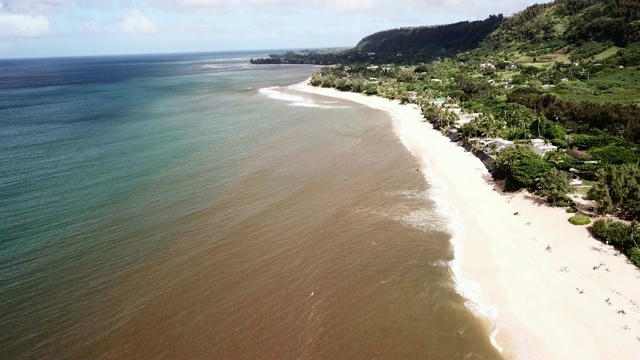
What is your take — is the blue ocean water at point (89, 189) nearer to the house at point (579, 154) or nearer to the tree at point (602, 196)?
the tree at point (602, 196)

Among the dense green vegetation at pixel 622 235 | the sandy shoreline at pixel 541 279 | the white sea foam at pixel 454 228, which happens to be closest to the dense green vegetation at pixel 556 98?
the dense green vegetation at pixel 622 235

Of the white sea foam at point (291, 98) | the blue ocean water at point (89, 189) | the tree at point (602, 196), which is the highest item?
the tree at point (602, 196)

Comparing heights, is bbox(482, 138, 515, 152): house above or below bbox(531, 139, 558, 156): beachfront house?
below

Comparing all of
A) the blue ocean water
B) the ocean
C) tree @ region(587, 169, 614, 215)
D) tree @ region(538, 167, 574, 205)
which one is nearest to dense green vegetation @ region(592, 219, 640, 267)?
tree @ region(587, 169, 614, 215)

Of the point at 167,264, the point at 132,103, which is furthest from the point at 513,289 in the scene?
the point at 132,103

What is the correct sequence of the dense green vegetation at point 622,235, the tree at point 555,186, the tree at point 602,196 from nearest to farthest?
the dense green vegetation at point 622,235, the tree at point 602,196, the tree at point 555,186

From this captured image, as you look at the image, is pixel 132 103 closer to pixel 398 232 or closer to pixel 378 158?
pixel 378 158

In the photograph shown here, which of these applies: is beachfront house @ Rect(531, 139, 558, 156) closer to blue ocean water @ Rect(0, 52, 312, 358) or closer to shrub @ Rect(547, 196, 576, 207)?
shrub @ Rect(547, 196, 576, 207)
